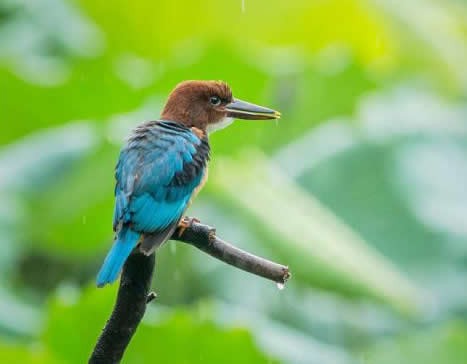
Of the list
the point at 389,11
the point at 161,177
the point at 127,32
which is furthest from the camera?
the point at 389,11

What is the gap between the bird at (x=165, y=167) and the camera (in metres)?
0.92

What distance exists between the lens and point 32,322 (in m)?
2.61

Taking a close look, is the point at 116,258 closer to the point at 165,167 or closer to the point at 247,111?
the point at 165,167

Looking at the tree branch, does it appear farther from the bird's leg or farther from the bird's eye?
the bird's eye

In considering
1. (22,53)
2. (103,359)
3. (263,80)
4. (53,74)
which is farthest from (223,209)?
(103,359)

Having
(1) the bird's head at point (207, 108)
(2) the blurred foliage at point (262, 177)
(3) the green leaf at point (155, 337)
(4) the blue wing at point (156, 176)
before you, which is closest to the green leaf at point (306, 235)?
(2) the blurred foliage at point (262, 177)

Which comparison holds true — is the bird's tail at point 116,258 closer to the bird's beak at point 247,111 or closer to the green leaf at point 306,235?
the bird's beak at point 247,111

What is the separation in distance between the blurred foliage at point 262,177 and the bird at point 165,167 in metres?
0.68

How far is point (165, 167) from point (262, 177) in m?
1.57

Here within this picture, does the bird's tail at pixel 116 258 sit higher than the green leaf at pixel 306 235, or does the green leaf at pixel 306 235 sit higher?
the green leaf at pixel 306 235

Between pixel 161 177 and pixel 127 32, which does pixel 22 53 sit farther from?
pixel 161 177

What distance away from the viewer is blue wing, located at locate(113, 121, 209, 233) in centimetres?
93

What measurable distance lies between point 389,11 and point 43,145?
6.04 feet

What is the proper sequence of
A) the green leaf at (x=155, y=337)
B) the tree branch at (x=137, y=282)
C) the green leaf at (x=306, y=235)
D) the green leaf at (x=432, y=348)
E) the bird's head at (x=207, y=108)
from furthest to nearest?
the green leaf at (x=432, y=348) → the green leaf at (x=306, y=235) → the green leaf at (x=155, y=337) → the bird's head at (x=207, y=108) → the tree branch at (x=137, y=282)
